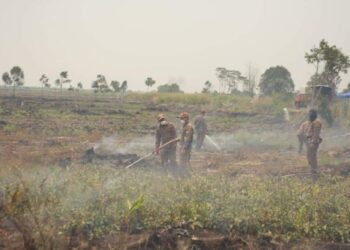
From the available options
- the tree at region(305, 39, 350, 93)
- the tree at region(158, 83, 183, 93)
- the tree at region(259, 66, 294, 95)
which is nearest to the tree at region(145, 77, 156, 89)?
the tree at region(158, 83, 183, 93)

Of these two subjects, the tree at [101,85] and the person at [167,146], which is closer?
the person at [167,146]

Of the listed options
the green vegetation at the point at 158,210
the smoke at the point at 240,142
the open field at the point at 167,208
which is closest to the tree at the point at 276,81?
the smoke at the point at 240,142

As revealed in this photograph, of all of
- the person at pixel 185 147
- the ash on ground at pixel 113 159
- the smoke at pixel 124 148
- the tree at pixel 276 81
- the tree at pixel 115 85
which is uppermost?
the tree at pixel 276 81

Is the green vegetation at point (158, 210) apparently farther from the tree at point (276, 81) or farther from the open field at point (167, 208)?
the tree at point (276, 81)

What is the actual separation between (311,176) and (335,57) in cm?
1425

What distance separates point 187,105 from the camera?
129ft

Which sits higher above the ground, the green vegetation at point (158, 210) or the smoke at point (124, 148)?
the green vegetation at point (158, 210)

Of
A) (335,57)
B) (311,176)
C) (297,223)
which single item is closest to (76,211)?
(297,223)

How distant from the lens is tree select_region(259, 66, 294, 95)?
167ft

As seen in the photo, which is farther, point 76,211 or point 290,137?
point 290,137

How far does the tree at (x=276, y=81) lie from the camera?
51.0 metres

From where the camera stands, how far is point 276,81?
51.7 m

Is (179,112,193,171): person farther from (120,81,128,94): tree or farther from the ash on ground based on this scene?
(120,81,128,94): tree

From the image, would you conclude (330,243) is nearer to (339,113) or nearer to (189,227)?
(189,227)
